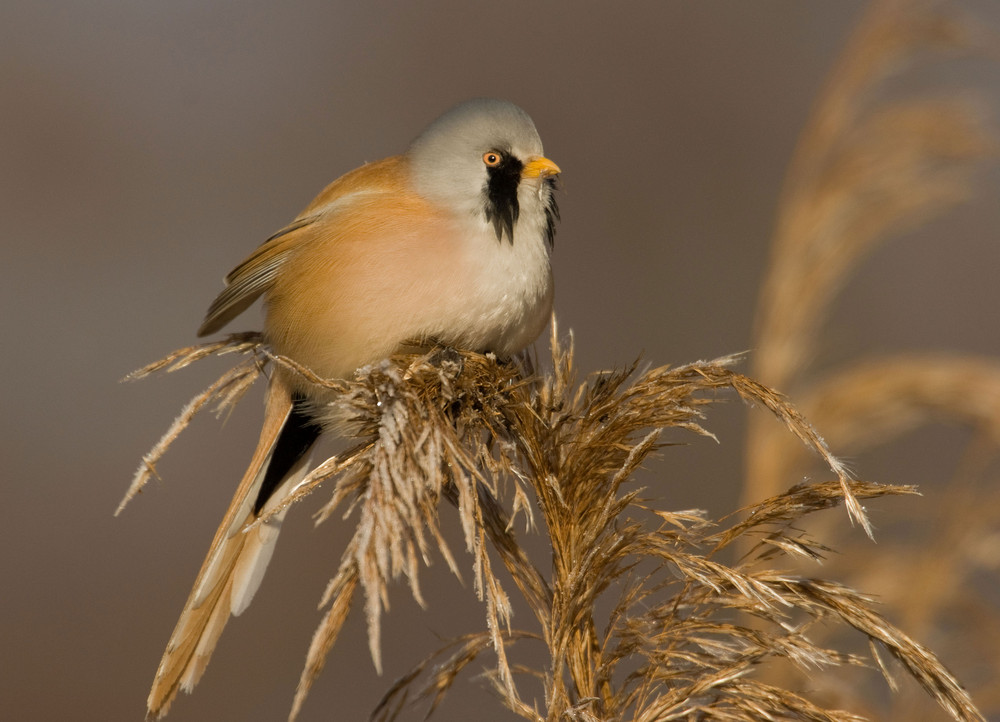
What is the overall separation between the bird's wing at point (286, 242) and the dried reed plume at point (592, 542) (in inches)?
43.3

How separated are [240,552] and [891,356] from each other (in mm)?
2283

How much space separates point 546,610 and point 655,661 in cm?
25

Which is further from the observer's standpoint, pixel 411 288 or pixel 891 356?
pixel 891 356

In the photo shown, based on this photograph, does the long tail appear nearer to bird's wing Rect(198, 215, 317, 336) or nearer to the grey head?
bird's wing Rect(198, 215, 317, 336)

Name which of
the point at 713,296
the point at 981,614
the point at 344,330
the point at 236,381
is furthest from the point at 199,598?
the point at 713,296

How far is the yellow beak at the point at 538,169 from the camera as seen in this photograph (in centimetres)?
289

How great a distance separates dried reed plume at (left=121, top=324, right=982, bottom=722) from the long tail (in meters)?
0.53

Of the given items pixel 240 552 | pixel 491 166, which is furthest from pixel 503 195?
pixel 240 552

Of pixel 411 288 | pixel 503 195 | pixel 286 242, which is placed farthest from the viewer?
pixel 286 242

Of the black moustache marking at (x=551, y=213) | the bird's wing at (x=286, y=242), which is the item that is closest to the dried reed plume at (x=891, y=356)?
the black moustache marking at (x=551, y=213)

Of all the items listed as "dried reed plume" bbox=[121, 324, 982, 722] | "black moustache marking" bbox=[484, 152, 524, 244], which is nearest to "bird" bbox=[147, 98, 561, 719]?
"black moustache marking" bbox=[484, 152, 524, 244]

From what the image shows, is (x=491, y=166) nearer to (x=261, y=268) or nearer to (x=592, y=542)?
(x=261, y=268)

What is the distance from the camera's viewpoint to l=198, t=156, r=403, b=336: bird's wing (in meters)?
3.08

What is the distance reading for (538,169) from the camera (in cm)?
289
